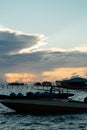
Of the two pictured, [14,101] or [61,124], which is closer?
[61,124]

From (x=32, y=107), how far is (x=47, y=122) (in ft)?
28.4

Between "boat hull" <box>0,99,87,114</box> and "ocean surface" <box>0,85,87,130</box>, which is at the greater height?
"boat hull" <box>0,99,87,114</box>

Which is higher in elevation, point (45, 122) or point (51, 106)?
point (51, 106)

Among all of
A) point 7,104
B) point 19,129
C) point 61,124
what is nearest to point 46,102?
point 7,104

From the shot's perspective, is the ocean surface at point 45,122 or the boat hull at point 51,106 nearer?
the ocean surface at point 45,122

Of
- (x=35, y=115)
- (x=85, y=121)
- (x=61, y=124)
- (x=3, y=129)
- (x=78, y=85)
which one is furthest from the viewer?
(x=78, y=85)

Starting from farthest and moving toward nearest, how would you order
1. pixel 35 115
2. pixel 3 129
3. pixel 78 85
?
1. pixel 78 85
2. pixel 35 115
3. pixel 3 129

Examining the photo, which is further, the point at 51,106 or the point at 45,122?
the point at 51,106

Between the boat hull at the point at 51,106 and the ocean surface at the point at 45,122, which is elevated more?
the boat hull at the point at 51,106

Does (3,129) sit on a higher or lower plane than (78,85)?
lower

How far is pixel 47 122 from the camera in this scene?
40125 millimetres

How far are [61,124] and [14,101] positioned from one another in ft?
40.0

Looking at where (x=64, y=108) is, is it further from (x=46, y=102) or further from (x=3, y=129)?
(x=3, y=129)

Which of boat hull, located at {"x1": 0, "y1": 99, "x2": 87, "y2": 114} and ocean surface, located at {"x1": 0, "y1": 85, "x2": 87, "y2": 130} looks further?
boat hull, located at {"x1": 0, "y1": 99, "x2": 87, "y2": 114}
